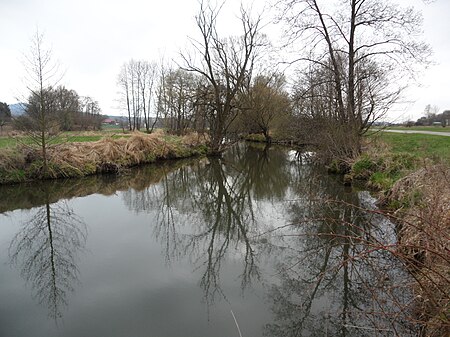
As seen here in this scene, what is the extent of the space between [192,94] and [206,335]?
18901mm

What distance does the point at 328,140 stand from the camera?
1348cm

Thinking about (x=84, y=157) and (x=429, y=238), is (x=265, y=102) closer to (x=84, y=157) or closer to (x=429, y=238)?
(x=84, y=157)

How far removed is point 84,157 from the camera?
44.8 feet

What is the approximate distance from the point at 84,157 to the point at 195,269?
10.8 m

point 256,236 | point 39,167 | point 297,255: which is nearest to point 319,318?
point 297,255

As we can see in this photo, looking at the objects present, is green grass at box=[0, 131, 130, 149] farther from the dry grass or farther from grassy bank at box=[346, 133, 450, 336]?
the dry grass

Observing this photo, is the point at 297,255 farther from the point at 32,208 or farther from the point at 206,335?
the point at 32,208

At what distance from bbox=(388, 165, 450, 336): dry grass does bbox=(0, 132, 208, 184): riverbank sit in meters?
11.8

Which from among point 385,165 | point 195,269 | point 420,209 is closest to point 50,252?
point 195,269

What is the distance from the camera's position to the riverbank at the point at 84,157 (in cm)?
1159

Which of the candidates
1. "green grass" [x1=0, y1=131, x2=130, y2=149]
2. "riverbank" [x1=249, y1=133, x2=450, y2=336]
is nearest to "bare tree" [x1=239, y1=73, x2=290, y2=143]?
"green grass" [x1=0, y1=131, x2=130, y2=149]

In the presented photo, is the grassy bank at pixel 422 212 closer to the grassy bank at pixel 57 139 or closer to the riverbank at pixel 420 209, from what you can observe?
the riverbank at pixel 420 209

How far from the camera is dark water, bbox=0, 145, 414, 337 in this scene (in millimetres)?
3395

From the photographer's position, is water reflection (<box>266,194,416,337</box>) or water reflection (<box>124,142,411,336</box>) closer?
water reflection (<box>266,194,416,337</box>)
